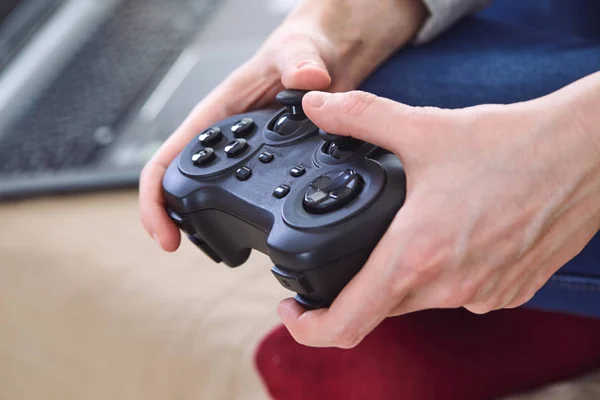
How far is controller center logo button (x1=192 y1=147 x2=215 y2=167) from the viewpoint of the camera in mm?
503

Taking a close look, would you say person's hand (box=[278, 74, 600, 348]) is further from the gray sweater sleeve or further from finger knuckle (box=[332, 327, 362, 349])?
the gray sweater sleeve

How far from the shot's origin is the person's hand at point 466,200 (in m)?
0.41

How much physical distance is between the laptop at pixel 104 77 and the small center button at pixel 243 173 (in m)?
0.60

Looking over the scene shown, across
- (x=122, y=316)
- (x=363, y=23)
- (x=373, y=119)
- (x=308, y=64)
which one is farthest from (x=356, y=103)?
(x=122, y=316)

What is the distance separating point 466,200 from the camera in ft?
1.35

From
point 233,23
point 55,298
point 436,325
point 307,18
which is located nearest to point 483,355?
point 436,325

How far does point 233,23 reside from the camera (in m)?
1.37

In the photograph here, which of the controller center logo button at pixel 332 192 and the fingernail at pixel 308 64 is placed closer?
the controller center logo button at pixel 332 192

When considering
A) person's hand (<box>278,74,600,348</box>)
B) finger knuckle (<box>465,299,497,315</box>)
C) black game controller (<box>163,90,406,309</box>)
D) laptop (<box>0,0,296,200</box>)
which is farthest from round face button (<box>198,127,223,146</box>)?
laptop (<box>0,0,296,200</box>)

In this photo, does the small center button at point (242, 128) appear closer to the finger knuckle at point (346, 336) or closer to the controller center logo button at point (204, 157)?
the controller center logo button at point (204, 157)

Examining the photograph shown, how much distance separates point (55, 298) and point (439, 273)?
2.22 ft

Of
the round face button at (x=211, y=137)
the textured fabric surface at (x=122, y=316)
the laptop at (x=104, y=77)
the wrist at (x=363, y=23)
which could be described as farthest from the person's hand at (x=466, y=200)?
the laptop at (x=104, y=77)

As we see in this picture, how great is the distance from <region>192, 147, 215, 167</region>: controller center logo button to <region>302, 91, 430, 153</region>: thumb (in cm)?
9

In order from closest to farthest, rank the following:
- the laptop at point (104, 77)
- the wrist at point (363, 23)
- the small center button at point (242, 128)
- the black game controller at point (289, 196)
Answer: the black game controller at point (289, 196), the small center button at point (242, 128), the wrist at point (363, 23), the laptop at point (104, 77)
